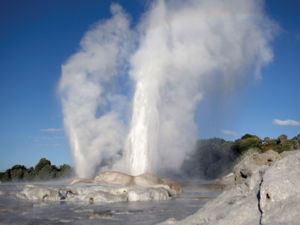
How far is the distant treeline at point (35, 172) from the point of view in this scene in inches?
2195

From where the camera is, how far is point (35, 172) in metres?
60.2

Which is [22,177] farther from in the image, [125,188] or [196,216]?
[196,216]

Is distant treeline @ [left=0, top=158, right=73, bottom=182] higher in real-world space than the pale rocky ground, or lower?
higher

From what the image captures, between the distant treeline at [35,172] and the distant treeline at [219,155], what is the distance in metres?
23.9

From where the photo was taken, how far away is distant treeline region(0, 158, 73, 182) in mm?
55747

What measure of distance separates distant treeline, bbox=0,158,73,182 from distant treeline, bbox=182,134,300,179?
23893mm

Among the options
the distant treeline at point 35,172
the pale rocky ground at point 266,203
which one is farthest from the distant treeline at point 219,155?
the pale rocky ground at point 266,203

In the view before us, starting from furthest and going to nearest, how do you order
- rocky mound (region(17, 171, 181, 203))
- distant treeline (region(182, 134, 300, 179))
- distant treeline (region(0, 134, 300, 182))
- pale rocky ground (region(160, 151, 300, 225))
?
distant treeline (region(182, 134, 300, 179))
distant treeline (region(0, 134, 300, 182))
rocky mound (region(17, 171, 181, 203))
pale rocky ground (region(160, 151, 300, 225))

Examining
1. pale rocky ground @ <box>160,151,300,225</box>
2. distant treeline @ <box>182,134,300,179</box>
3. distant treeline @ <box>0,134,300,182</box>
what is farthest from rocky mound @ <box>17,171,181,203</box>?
distant treeline @ <box>182,134,300,179</box>

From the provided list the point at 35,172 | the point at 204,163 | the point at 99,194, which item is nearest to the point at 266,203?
the point at 99,194

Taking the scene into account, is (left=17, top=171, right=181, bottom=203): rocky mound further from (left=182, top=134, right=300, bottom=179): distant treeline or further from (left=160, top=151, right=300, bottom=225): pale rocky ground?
(left=182, top=134, right=300, bottom=179): distant treeline

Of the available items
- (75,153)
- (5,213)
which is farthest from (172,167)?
(5,213)

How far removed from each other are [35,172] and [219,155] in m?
37.1

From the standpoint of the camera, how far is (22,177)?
58719 millimetres
